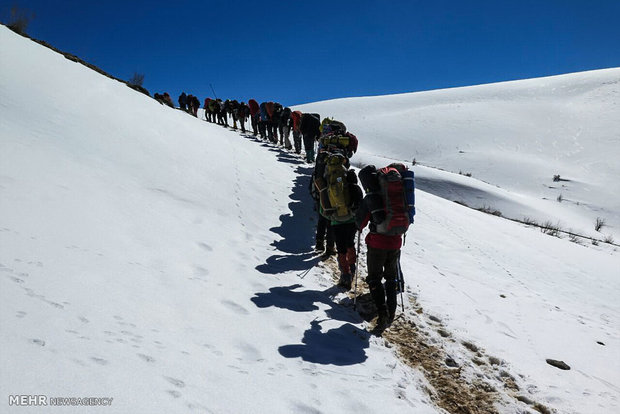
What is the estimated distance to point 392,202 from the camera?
13.4ft

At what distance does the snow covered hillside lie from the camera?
16.9 metres

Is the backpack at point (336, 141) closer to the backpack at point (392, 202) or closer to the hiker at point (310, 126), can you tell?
the backpack at point (392, 202)

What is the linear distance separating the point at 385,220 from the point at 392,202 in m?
0.23

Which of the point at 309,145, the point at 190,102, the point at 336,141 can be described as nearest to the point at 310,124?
the point at 309,145

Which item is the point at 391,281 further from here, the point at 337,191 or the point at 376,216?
the point at 337,191

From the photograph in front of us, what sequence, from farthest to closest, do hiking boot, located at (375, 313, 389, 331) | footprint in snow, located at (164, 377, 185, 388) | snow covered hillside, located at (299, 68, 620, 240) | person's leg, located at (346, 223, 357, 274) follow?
snow covered hillside, located at (299, 68, 620, 240) → person's leg, located at (346, 223, 357, 274) → hiking boot, located at (375, 313, 389, 331) → footprint in snow, located at (164, 377, 185, 388)

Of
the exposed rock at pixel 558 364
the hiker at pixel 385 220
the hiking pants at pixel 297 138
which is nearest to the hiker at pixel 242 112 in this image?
the hiking pants at pixel 297 138

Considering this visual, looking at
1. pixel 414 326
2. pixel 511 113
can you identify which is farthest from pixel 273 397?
pixel 511 113

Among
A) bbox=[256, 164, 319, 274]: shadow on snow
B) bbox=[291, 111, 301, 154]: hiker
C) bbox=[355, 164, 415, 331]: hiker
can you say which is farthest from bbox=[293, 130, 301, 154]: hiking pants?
bbox=[355, 164, 415, 331]: hiker

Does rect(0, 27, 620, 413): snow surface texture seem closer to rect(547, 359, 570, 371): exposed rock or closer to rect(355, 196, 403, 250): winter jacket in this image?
rect(547, 359, 570, 371): exposed rock

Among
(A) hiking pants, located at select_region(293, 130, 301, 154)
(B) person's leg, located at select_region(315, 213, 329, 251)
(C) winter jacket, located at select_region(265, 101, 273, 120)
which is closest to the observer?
(B) person's leg, located at select_region(315, 213, 329, 251)

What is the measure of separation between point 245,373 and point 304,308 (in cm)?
165

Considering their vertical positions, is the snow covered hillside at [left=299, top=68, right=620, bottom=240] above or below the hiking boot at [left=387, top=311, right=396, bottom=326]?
above

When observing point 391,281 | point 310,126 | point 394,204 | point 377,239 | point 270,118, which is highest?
point 270,118
